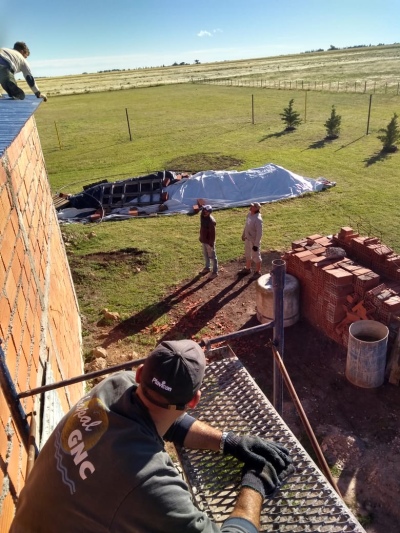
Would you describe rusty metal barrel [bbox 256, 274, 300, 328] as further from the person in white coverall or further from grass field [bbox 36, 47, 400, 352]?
grass field [bbox 36, 47, 400, 352]

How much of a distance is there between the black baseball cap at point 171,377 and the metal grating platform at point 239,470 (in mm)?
859

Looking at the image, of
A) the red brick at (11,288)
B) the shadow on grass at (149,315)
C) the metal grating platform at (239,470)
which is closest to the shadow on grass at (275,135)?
the shadow on grass at (149,315)

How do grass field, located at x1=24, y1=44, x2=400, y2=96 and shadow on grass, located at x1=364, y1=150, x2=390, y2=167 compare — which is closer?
shadow on grass, located at x1=364, y1=150, x2=390, y2=167

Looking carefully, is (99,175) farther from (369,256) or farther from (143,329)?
(369,256)

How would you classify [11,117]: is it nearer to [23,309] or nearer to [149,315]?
[23,309]

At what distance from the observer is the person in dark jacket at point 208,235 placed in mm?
9031

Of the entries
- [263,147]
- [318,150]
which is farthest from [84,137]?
[318,150]

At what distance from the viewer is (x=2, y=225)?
2.92 m

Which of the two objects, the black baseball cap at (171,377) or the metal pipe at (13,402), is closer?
the black baseball cap at (171,377)

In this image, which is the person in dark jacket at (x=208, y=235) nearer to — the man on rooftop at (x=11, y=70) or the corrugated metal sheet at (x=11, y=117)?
the man on rooftop at (x=11, y=70)

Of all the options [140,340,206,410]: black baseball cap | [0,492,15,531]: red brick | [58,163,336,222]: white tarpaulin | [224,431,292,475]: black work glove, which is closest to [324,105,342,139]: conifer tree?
[58,163,336,222]: white tarpaulin

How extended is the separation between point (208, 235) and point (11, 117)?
17.0ft

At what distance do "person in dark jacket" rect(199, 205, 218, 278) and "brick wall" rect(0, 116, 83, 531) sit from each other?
165 inches

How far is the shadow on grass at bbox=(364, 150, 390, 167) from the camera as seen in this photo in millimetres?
16831
